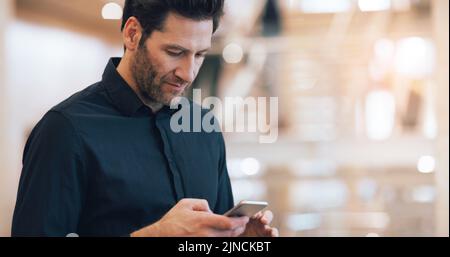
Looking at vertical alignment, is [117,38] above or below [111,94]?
above

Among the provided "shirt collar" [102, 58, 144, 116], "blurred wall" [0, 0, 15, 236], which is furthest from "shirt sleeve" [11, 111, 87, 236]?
"blurred wall" [0, 0, 15, 236]

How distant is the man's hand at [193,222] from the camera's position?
105 cm

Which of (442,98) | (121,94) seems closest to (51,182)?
(121,94)

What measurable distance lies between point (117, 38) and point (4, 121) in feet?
2.93

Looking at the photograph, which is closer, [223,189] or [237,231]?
[237,231]

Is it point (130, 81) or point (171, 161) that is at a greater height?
point (130, 81)

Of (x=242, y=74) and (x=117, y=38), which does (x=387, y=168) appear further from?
(x=117, y=38)

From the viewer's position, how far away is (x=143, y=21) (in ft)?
3.83

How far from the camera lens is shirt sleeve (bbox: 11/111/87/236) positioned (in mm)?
1047

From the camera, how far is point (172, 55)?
117 cm

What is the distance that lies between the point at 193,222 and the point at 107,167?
0.17 m

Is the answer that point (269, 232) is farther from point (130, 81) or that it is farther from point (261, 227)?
point (130, 81)

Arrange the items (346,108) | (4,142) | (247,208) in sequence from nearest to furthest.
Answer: (247,208) → (4,142) → (346,108)

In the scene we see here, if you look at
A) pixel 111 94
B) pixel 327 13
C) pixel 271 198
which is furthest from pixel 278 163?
pixel 111 94
